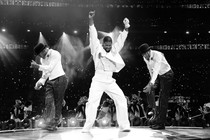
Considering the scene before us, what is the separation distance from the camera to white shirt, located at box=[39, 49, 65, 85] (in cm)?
449

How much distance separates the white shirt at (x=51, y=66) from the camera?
449 centimetres

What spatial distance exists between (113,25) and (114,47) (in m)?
6.39

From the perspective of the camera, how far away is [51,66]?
4.51 metres

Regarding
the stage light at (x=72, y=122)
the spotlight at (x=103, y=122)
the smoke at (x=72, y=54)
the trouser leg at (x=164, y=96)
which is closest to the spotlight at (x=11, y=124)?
the stage light at (x=72, y=122)

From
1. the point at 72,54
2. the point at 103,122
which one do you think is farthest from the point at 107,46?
Answer: the point at 72,54

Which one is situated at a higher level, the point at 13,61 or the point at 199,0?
the point at 199,0

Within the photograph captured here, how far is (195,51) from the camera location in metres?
11.4

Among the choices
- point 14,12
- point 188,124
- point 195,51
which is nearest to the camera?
point 188,124

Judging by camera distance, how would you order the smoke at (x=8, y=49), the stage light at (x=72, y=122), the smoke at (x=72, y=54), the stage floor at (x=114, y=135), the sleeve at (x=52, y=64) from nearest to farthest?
1. the stage floor at (x=114, y=135)
2. the sleeve at (x=52, y=64)
3. the stage light at (x=72, y=122)
4. the smoke at (x=8, y=49)
5. the smoke at (x=72, y=54)

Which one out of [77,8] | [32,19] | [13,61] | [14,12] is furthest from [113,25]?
[13,61]

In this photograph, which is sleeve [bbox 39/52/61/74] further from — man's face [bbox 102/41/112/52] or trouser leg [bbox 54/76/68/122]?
man's face [bbox 102/41/112/52]

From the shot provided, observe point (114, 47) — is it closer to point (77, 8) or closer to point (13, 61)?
point (77, 8)

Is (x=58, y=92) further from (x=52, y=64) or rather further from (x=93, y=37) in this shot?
(x=93, y=37)

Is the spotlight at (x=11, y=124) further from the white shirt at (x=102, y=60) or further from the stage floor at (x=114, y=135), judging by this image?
the white shirt at (x=102, y=60)
